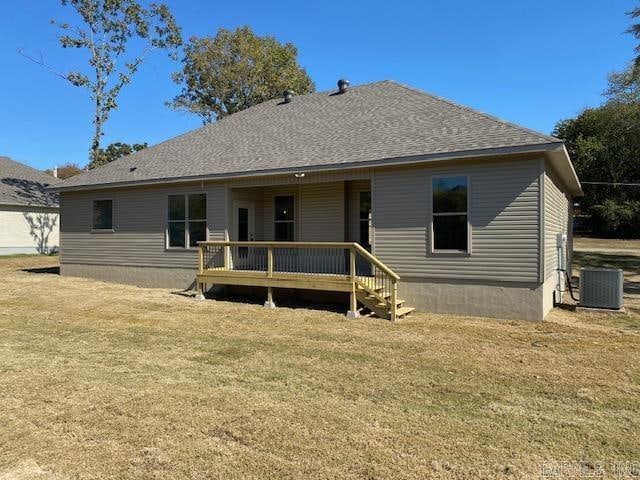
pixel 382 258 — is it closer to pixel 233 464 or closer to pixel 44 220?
pixel 233 464

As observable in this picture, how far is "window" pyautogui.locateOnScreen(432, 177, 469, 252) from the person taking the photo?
32.0ft

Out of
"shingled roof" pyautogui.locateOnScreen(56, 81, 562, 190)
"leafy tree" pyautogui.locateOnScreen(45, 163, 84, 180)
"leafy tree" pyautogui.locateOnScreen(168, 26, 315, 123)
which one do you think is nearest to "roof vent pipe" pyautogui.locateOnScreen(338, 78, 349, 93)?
"shingled roof" pyautogui.locateOnScreen(56, 81, 562, 190)

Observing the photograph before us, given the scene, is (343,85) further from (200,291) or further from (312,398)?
(312,398)

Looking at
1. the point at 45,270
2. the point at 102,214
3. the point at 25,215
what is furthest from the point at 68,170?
the point at 102,214

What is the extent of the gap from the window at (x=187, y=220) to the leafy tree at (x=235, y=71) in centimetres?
2099

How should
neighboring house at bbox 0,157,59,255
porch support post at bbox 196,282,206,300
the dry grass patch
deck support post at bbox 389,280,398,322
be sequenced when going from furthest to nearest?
neighboring house at bbox 0,157,59,255
porch support post at bbox 196,282,206,300
deck support post at bbox 389,280,398,322
the dry grass patch

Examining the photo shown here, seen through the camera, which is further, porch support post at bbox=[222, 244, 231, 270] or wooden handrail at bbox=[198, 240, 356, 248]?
porch support post at bbox=[222, 244, 231, 270]

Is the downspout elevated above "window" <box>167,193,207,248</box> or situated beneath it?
situated beneath

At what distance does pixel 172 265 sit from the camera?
13.8m

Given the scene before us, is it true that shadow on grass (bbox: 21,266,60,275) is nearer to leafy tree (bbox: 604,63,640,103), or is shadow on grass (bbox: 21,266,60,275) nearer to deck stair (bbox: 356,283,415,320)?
deck stair (bbox: 356,283,415,320)

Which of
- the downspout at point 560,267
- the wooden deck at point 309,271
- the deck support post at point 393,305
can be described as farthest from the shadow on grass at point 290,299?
the downspout at point 560,267

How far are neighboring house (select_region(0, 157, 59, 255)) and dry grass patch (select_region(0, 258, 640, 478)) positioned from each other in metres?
21.0

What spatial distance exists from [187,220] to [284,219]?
282cm

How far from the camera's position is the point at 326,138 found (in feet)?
41.8
